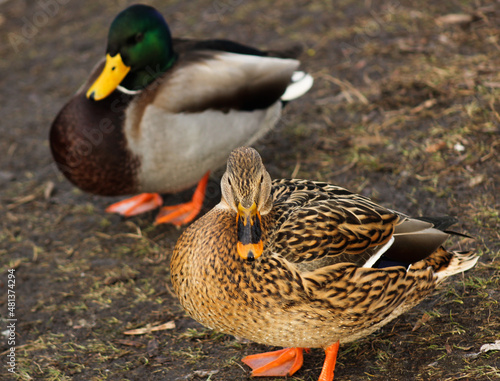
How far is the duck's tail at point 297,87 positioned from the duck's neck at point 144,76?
1000 mm

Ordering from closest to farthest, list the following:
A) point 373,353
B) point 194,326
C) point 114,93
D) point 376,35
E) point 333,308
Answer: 1. point 333,308
2. point 373,353
3. point 194,326
4. point 114,93
5. point 376,35

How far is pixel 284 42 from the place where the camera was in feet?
21.0

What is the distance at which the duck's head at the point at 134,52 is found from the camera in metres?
4.21

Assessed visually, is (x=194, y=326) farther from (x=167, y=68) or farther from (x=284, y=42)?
(x=284, y=42)

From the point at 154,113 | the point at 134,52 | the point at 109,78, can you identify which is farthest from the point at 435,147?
the point at 109,78

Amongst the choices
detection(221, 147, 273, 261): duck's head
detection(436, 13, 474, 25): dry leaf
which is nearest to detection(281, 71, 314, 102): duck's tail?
detection(436, 13, 474, 25): dry leaf

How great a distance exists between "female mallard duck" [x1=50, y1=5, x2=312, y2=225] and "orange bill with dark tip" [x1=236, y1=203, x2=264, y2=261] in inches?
67.4

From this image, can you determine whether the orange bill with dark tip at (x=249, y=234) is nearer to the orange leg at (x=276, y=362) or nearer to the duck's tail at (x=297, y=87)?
the orange leg at (x=276, y=362)

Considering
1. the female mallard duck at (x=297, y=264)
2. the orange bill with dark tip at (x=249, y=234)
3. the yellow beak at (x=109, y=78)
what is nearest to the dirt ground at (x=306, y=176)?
the female mallard duck at (x=297, y=264)

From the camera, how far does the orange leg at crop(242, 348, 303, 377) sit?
9.66ft

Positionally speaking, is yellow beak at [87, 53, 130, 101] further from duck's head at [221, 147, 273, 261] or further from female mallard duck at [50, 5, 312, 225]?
duck's head at [221, 147, 273, 261]

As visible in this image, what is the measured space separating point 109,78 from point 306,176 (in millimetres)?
1655

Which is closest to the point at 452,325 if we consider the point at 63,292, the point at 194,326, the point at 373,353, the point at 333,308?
the point at 373,353

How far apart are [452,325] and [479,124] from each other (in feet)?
6.62
